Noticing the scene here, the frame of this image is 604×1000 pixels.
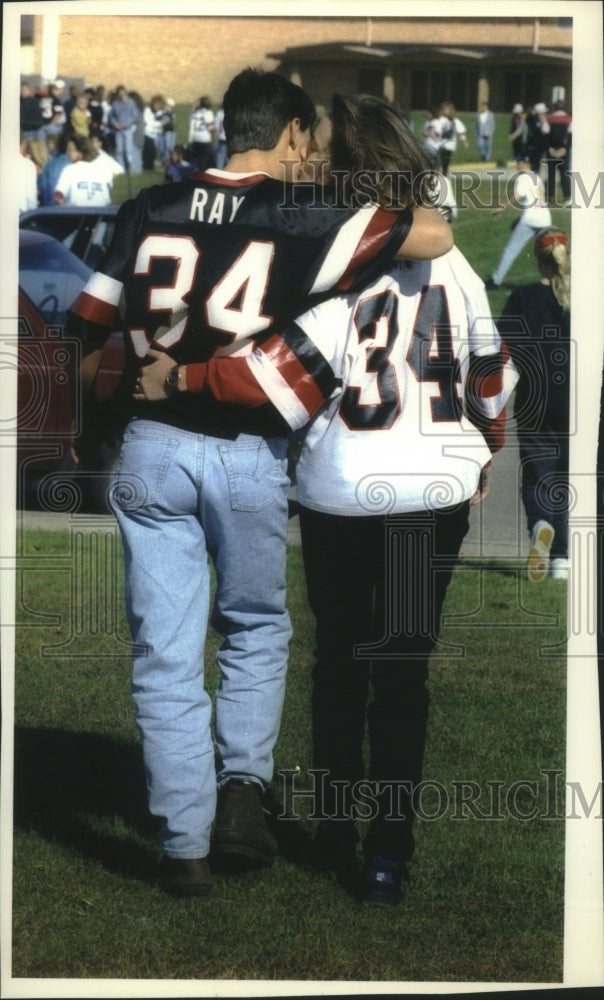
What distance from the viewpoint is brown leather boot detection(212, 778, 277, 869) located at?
10.8ft

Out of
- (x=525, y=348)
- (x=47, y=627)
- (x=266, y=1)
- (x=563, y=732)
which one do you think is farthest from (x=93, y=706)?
(x=266, y=1)

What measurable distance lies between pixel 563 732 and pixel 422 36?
170cm

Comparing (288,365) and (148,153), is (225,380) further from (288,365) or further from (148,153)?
(148,153)

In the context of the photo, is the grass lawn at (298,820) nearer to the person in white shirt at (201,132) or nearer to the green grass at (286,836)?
the green grass at (286,836)

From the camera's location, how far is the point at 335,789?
343cm

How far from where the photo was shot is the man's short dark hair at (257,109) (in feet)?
10.5

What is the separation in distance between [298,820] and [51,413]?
1.17 meters

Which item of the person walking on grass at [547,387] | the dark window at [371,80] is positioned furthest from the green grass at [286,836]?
the dark window at [371,80]

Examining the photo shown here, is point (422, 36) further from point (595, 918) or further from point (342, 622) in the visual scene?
point (595, 918)

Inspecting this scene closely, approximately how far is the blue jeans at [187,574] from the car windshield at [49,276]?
0.65 m

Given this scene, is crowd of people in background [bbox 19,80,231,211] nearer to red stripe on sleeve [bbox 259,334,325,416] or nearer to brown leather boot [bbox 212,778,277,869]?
red stripe on sleeve [bbox 259,334,325,416]

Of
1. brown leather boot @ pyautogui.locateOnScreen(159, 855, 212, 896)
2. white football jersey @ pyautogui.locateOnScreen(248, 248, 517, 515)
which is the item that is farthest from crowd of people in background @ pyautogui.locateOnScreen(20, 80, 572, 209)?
brown leather boot @ pyautogui.locateOnScreen(159, 855, 212, 896)

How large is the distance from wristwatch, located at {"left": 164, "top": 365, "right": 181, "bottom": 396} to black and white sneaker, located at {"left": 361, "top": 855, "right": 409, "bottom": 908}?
1.17 meters

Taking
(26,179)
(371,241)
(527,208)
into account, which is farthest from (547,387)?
(26,179)
